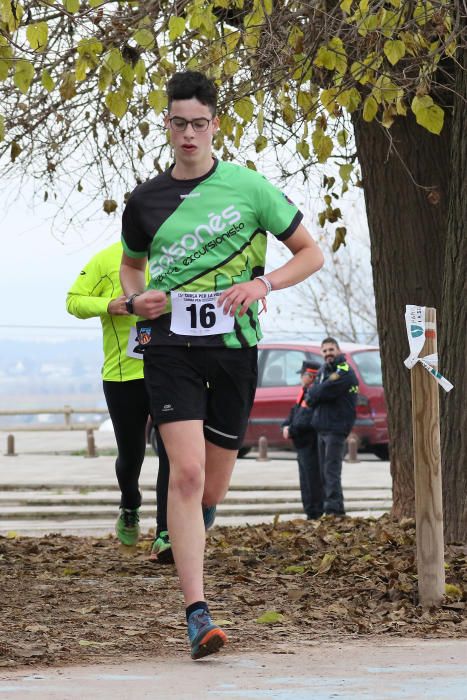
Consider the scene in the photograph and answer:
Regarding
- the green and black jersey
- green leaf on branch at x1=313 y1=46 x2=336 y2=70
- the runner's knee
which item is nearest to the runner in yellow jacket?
green leaf on branch at x1=313 y1=46 x2=336 y2=70

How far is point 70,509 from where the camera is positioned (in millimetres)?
16281

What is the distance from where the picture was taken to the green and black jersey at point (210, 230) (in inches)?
216

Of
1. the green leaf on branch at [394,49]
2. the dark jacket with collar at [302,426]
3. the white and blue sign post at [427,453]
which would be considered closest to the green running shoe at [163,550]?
the white and blue sign post at [427,453]

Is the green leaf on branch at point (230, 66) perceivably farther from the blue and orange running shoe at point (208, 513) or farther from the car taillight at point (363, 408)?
the car taillight at point (363, 408)

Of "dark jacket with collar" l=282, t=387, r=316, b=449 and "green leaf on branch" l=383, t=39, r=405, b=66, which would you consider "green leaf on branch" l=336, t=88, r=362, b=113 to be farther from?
"dark jacket with collar" l=282, t=387, r=316, b=449

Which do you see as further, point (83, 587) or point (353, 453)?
point (353, 453)

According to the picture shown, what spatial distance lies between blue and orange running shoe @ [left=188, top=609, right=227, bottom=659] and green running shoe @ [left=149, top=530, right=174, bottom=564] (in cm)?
271

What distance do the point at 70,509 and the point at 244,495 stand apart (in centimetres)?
253

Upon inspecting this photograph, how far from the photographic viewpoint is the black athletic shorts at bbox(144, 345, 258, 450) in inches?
216

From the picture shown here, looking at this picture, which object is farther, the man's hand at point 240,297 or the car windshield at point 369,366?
the car windshield at point 369,366

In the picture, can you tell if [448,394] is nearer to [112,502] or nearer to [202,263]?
[202,263]

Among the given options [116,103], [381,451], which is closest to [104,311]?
[116,103]

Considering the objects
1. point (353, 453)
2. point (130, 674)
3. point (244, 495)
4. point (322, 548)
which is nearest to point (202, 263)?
point (130, 674)

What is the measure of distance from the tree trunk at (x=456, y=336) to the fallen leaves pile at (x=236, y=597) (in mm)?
326
